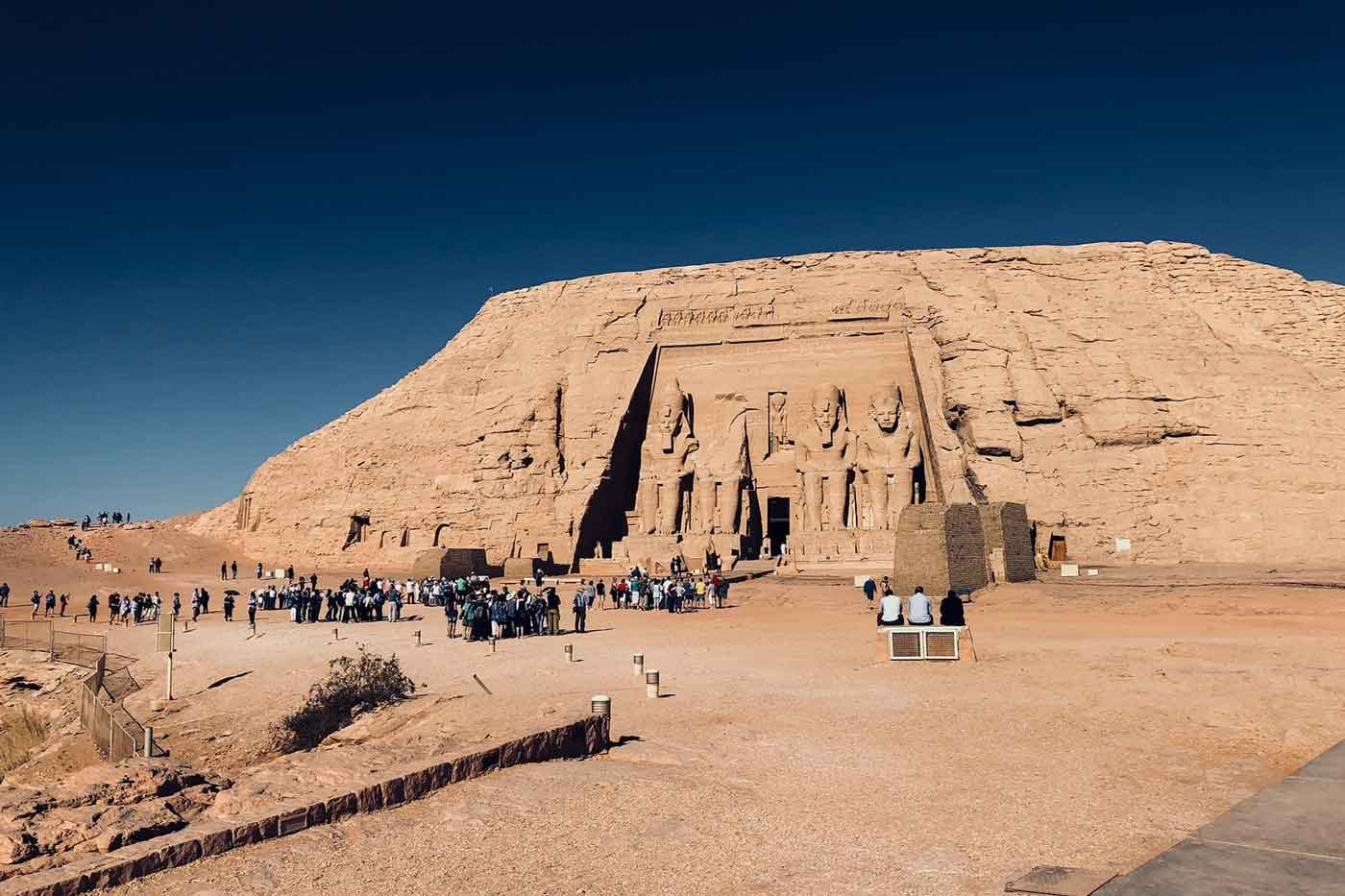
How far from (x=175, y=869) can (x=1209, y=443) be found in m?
25.1

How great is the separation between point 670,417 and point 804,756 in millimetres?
23656

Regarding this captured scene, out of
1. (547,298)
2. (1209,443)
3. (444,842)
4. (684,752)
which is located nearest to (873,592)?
(1209,443)

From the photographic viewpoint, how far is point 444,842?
477 centimetres

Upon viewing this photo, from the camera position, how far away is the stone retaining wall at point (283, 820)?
154 inches

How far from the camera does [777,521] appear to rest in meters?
A: 30.9

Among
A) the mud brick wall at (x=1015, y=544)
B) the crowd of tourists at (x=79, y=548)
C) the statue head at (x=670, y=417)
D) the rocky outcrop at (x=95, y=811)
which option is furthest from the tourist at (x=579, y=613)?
the crowd of tourists at (x=79, y=548)

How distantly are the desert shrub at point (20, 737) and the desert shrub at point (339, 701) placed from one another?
5.09m

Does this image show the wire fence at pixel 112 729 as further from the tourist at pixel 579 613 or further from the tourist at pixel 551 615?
the tourist at pixel 579 613

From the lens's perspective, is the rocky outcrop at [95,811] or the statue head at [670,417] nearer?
the rocky outcrop at [95,811]

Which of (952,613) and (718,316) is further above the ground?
(718,316)

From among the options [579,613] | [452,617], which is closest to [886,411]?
[579,613]

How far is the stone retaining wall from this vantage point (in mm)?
3918

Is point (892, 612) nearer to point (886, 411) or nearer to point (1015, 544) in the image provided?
point (1015, 544)

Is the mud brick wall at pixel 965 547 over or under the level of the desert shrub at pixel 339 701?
over
